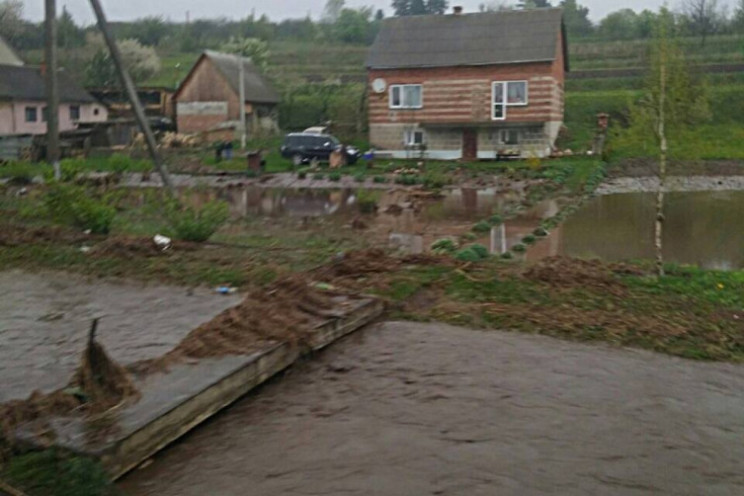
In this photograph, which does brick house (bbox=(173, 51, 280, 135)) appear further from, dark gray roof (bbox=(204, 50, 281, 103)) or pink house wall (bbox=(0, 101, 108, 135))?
pink house wall (bbox=(0, 101, 108, 135))

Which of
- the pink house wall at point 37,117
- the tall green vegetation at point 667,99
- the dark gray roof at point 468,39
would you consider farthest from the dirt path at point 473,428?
the pink house wall at point 37,117

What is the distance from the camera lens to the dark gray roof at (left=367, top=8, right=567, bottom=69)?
140 feet

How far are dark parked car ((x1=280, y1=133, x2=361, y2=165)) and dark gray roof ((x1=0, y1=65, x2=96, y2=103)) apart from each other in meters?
15.2

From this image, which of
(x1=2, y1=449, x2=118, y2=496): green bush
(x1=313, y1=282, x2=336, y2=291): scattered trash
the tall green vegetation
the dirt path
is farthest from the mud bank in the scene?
(x1=2, y1=449, x2=118, y2=496): green bush

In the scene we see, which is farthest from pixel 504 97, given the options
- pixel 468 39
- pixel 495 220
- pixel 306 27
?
pixel 306 27

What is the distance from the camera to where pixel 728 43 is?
206 feet

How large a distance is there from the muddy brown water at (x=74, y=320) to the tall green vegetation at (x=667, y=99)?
6880mm

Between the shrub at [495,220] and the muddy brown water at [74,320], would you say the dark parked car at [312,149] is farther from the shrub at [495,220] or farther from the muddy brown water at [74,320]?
the muddy brown water at [74,320]

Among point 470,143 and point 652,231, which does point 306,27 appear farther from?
point 652,231

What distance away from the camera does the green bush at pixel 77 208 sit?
16453 millimetres

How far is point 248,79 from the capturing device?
51.8 meters

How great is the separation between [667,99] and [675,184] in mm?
18750

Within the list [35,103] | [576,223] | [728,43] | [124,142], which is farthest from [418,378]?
[728,43]

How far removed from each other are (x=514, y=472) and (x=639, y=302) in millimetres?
5378
